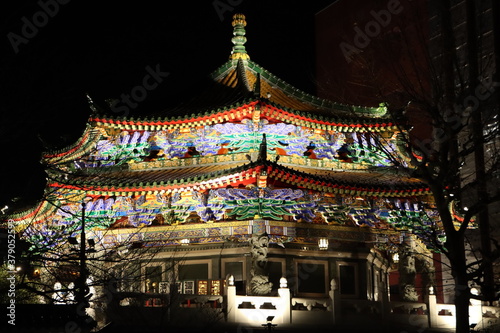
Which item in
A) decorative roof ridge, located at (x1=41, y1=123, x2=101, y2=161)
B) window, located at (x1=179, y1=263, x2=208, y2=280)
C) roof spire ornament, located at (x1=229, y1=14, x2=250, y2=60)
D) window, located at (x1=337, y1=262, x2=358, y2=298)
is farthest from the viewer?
roof spire ornament, located at (x1=229, y1=14, x2=250, y2=60)

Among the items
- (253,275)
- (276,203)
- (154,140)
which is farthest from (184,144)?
(253,275)

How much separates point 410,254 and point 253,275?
21.8 ft

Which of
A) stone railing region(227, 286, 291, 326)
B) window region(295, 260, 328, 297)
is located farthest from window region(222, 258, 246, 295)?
stone railing region(227, 286, 291, 326)

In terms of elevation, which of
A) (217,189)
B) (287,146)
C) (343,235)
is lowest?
(343,235)

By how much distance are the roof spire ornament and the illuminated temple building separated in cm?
205

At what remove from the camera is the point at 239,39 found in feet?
92.9

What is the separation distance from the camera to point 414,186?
23250mm

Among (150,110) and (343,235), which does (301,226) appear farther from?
(150,110)

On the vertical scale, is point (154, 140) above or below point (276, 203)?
above

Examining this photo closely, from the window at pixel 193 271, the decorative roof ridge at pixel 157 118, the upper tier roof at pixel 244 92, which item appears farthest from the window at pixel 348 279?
the decorative roof ridge at pixel 157 118

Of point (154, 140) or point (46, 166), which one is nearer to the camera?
point (46, 166)

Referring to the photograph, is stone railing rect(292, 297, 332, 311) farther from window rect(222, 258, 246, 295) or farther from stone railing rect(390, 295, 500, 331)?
window rect(222, 258, 246, 295)

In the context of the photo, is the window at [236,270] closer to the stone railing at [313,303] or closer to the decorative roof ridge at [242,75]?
the stone railing at [313,303]

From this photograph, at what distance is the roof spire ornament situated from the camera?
27906 millimetres
